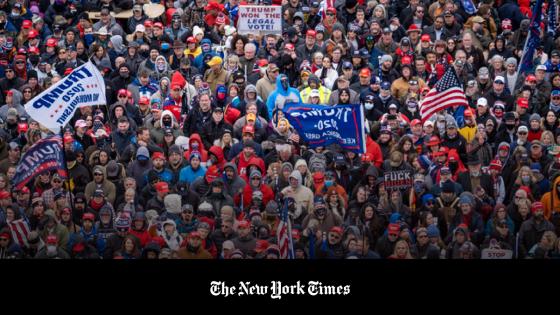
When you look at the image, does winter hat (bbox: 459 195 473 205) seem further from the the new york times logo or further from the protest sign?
the the new york times logo

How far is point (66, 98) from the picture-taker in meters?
24.3

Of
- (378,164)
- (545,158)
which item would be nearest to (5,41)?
(378,164)

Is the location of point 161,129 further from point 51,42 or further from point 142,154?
point 51,42

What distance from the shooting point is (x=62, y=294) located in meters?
19.2

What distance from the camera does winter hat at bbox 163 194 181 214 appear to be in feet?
76.3

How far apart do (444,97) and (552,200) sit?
2.88 meters

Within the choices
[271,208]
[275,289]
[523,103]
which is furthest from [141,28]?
[275,289]

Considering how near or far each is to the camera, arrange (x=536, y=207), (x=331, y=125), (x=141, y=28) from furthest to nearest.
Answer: (x=141, y=28) → (x=331, y=125) → (x=536, y=207)

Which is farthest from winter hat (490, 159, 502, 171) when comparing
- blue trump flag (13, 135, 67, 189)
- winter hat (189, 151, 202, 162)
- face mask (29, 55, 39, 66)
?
face mask (29, 55, 39, 66)

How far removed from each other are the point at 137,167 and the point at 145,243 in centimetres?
244

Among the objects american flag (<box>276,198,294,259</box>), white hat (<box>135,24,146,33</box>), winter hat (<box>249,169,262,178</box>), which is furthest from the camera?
white hat (<box>135,24,146,33</box>)

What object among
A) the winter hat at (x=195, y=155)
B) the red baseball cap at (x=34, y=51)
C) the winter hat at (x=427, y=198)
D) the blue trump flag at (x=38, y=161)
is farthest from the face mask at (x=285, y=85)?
the blue trump flag at (x=38, y=161)

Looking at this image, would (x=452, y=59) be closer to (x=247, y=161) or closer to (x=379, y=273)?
(x=247, y=161)

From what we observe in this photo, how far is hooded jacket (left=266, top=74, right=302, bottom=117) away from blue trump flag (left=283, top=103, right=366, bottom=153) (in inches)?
79.6
